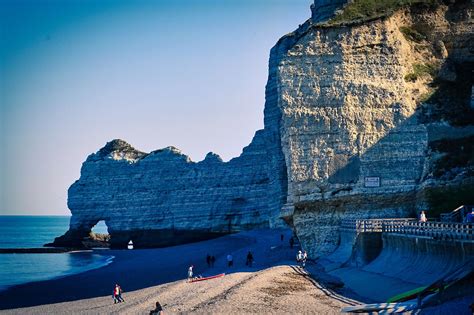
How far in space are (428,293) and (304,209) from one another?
18.0 m

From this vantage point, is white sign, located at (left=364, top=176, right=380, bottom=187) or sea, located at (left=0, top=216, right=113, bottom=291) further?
sea, located at (left=0, top=216, right=113, bottom=291)

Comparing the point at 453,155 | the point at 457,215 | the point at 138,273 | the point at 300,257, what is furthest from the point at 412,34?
the point at 138,273

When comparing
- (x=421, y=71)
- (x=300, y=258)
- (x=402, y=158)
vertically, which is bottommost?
(x=300, y=258)

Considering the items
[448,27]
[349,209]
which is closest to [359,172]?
[349,209]

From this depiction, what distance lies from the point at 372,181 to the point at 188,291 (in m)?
13.8

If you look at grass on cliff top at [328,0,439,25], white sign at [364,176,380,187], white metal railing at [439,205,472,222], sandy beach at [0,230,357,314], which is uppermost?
grass on cliff top at [328,0,439,25]

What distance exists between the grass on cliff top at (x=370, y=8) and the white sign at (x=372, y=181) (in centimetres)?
990

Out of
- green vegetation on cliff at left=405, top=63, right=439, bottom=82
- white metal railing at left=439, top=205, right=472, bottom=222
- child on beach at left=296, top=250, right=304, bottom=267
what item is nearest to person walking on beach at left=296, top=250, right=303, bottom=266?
child on beach at left=296, top=250, right=304, bottom=267

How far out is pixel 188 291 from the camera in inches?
1211

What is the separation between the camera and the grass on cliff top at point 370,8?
4288 centimetres

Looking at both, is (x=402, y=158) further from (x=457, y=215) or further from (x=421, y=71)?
(x=421, y=71)

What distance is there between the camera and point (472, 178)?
37.7 m

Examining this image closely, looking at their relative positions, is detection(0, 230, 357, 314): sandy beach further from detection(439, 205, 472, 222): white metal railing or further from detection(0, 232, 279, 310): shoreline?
detection(439, 205, 472, 222): white metal railing

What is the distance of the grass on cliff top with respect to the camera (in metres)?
42.9
